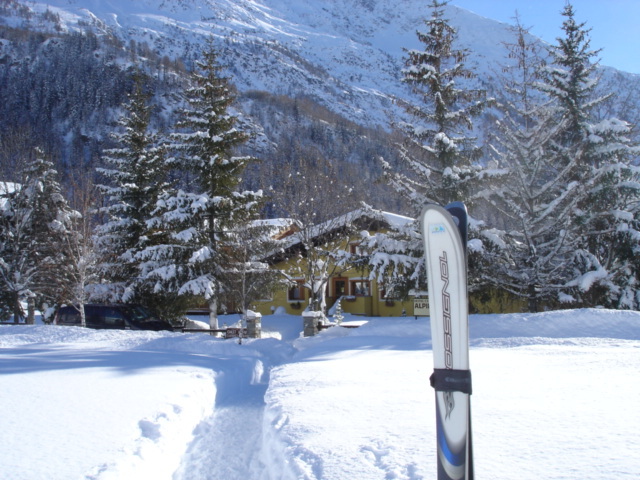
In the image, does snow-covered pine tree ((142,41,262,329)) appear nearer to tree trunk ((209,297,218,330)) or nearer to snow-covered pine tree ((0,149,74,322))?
tree trunk ((209,297,218,330))

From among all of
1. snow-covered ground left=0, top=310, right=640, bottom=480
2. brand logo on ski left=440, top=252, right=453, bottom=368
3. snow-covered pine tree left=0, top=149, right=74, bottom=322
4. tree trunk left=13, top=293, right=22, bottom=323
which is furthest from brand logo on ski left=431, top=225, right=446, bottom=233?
tree trunk left=13, top=293, right=22, bottom=323

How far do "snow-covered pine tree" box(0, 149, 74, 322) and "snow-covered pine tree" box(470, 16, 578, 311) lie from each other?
19.8 m

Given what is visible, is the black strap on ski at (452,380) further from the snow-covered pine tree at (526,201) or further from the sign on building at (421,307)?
the snow-covered pine tree at (526,201)

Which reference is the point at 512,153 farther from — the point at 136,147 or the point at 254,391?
the point at 136,147

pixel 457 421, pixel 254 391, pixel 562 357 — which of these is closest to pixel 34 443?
pixel 457 421

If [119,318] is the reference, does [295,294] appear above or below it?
above

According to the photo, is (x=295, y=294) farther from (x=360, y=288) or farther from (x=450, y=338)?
(x=450, y=338)

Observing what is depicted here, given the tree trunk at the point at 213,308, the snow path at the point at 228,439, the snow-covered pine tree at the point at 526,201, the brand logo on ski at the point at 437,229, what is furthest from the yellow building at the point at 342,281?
the brand logo on ski at the point at 437,229

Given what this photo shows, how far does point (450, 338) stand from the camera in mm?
3158

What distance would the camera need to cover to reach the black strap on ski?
3067mm

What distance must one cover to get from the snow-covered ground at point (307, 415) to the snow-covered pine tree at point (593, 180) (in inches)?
253

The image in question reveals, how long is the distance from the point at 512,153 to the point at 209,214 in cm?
1248

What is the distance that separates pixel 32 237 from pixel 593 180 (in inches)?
995

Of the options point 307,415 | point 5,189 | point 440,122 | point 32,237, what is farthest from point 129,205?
point 307,415
